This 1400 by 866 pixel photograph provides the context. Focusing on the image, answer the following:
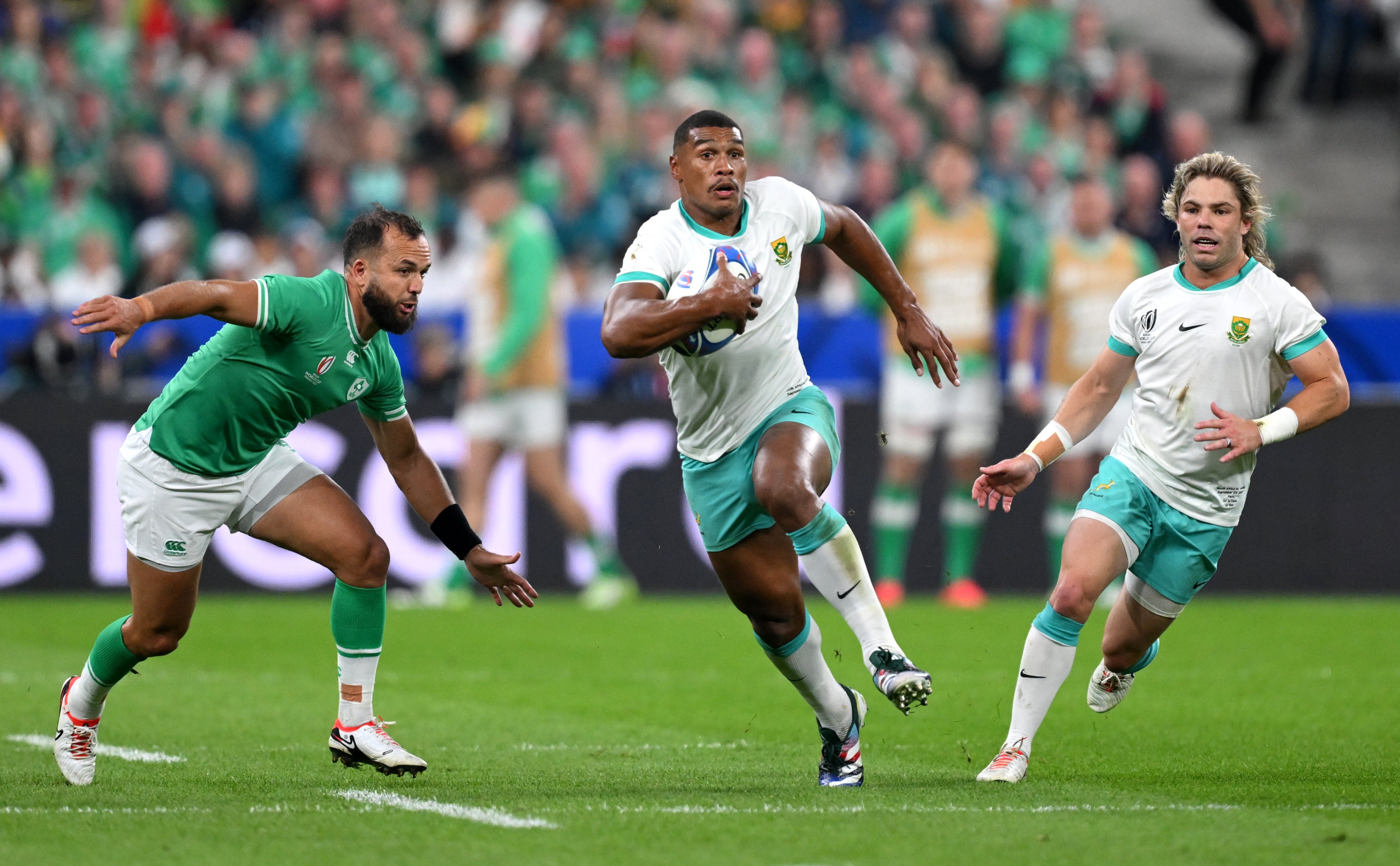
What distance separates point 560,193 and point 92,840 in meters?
12.1

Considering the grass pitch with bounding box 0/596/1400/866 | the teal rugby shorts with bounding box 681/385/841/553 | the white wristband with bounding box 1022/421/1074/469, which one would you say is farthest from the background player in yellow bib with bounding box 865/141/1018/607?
the teal rugby shorts with bounding box 681/385/841/553

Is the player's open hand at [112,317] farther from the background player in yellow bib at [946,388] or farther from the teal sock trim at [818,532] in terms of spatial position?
the background player in yellow bib at [946,388]

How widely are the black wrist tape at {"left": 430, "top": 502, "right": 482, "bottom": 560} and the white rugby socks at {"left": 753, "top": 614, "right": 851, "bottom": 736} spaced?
1.08 metres

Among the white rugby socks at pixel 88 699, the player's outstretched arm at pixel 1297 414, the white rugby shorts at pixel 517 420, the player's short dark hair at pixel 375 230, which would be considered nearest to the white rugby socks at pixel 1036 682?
the player's outstretched arm at pixel 1297 414

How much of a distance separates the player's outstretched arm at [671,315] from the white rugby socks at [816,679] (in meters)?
1.23

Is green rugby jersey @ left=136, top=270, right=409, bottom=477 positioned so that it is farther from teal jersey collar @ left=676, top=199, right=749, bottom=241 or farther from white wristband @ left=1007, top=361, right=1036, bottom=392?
white wristband @ left=1007, top=361, right=1036, bottom=392

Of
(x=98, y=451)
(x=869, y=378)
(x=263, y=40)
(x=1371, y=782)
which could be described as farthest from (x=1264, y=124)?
(x=1371, y=782)

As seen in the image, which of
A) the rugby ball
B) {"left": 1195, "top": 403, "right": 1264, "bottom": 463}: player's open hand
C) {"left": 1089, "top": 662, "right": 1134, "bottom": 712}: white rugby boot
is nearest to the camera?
{"left": 1195, "top": 403, "right": 1264, "bottom": 463}: player's open hand

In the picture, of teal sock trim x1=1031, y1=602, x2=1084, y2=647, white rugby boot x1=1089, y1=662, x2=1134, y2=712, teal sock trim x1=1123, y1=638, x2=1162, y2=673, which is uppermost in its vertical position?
teal sock trim x1=1031, y1=602, x2=1084, y2=647

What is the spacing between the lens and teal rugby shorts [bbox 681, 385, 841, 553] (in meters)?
6.64

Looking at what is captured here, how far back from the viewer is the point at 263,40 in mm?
18672

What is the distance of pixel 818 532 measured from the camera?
6.34m

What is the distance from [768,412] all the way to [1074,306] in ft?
24.0

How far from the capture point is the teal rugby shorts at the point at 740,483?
6641 millimetres
